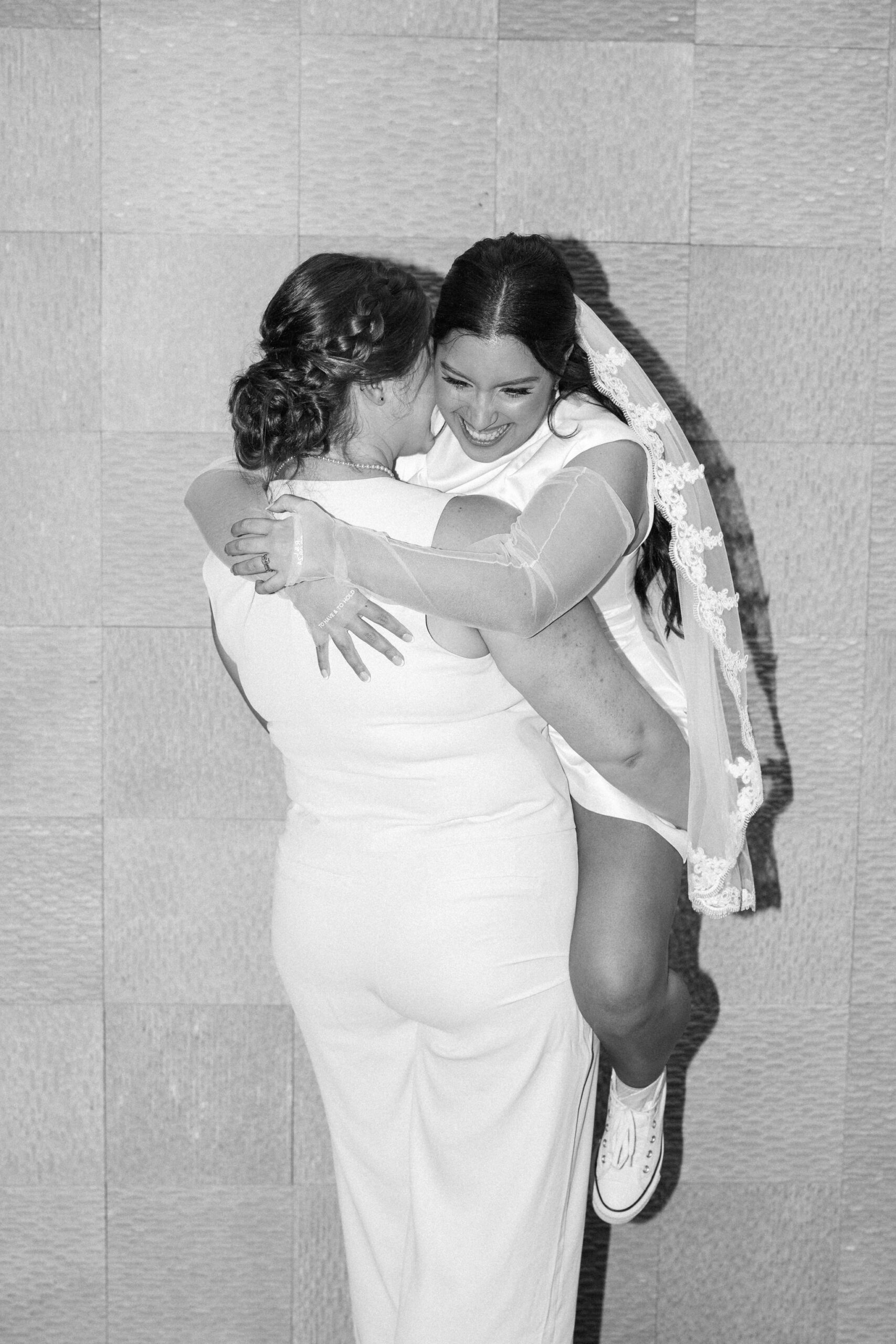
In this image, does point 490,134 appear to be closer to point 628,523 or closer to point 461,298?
point 461,298

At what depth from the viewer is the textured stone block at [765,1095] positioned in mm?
2283

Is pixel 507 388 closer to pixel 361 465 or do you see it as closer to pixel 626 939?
pixel 361 465

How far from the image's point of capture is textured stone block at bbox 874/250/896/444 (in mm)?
2135

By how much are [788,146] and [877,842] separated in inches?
49.0

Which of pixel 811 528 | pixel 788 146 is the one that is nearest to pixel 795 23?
pixel 788 146

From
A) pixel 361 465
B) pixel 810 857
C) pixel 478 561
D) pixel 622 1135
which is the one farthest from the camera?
pixel 810 857

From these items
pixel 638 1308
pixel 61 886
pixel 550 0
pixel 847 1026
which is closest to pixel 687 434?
pixel 550 0

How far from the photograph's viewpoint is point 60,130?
2.05 metres

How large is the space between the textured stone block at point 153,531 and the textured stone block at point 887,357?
1.15m

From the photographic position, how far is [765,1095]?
2.30 m

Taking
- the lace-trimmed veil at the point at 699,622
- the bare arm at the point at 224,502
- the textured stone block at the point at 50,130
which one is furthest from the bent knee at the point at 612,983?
the textured stone block at the point at 50,130

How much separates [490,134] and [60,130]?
2.38 feet

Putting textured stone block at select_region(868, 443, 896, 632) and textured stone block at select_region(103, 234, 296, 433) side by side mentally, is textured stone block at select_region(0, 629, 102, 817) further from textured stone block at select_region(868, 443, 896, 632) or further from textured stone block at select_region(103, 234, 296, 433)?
textured stone block at select_region(868, 443, 896, 632)

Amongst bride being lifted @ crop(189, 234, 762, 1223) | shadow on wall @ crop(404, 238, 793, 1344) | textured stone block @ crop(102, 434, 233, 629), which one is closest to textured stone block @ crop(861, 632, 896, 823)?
shadow on wall @ crop(404, 238, 793, 1344)
